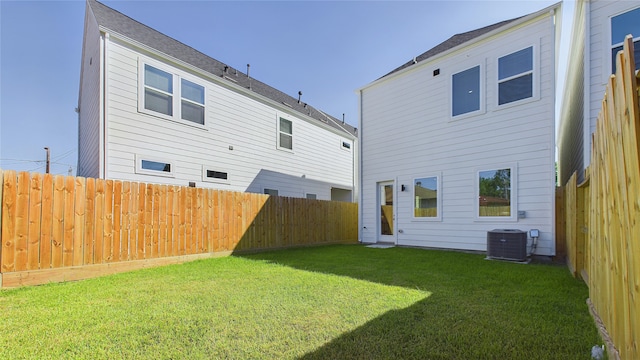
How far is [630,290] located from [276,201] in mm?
7661

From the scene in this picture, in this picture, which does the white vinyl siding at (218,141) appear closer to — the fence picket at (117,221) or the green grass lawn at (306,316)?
the fence picket at (117,221)

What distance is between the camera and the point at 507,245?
6.08 meters

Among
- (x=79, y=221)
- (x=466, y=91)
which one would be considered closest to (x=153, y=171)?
(x=79, y=221)

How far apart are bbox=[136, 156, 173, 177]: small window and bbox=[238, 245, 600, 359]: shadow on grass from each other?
223 inches

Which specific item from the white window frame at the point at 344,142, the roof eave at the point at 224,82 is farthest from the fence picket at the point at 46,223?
the white window frame at the point at 344,142

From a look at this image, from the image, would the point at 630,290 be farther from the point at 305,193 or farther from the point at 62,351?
the point at 305,193

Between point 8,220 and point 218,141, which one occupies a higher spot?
point 218,141

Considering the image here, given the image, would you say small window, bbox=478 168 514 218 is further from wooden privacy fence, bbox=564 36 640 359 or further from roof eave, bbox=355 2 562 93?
wooden privacy fence, bbox=564 36 640 359

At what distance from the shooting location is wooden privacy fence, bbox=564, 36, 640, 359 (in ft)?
4.49

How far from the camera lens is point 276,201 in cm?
858

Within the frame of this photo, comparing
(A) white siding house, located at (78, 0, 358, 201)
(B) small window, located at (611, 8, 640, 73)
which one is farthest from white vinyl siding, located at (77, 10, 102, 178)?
(B) small window, located at (611, 8, 640, 73)

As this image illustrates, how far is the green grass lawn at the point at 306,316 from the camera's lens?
2197mm

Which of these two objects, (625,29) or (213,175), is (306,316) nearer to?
(213,175)

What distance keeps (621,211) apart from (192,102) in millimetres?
9341
